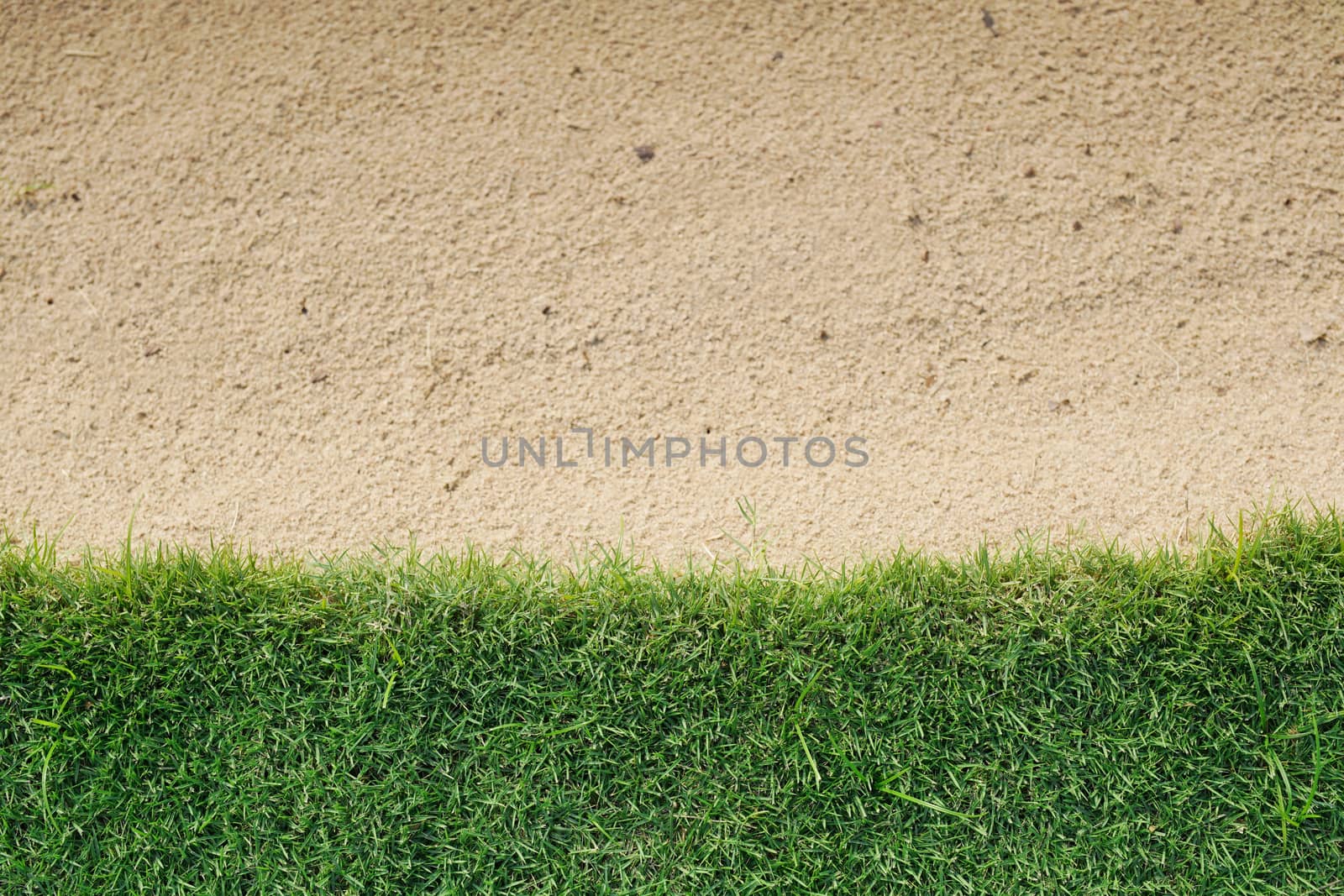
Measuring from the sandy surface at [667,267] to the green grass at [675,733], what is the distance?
191 mm

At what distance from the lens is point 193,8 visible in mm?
2416

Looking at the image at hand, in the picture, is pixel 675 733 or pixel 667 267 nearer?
pixel 675 733

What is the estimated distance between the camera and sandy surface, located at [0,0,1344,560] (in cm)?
219

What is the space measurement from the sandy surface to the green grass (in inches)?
7.5

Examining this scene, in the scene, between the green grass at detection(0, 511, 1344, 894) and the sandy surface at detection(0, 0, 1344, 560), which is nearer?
the green grass at detection(0, 511, 1344, 894)

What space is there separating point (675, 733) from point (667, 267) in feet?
3.76

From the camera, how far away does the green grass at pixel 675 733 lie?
76.6 inches

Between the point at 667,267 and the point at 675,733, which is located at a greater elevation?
the point at 667,267

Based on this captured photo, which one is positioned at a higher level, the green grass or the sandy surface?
the sandy surface

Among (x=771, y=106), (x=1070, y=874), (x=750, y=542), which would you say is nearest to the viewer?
(x=1070, y=874)

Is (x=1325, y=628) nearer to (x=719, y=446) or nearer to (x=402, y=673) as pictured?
(x=719, y=446)

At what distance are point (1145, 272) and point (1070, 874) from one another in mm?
1456

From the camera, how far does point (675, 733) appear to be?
1.99 m

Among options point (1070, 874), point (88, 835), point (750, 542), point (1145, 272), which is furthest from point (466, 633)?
point (1145, 272)
